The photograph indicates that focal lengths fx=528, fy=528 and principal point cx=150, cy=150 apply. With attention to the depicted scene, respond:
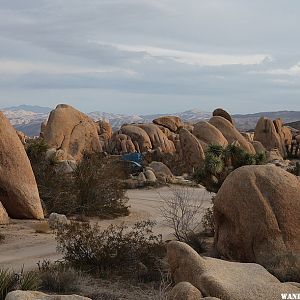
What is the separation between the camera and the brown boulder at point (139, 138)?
4206 centimetres

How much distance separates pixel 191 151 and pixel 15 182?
863 inches

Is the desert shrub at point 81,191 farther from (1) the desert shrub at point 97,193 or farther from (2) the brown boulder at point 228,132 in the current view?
(2) the brown boulder at point 228,132

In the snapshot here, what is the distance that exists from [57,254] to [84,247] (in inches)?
64.7

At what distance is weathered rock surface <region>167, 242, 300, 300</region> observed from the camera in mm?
7059

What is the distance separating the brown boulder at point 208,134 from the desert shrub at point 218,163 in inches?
849

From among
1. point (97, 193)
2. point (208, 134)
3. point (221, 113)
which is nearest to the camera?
point (97, 193)

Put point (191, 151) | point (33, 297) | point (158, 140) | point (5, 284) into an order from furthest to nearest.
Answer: point (158, 140), point (191, 151), point (5, 284), point (33, 297)

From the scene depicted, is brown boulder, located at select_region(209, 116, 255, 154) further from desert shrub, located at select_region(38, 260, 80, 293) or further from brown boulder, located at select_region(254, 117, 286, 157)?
desert shrub, located at select_region(38, 260, 80, 293)

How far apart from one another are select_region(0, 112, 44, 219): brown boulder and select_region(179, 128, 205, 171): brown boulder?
21.0 metres

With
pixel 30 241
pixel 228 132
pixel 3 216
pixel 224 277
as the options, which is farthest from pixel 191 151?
pixel 224 277

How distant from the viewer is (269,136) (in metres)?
50.6

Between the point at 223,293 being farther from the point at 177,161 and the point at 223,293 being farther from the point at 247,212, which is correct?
the point at 177,161

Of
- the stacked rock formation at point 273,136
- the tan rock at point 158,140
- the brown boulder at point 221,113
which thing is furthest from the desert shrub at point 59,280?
the stacked rock formation at point 273,136

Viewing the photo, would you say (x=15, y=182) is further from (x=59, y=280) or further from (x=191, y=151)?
(x=191, y=151)
